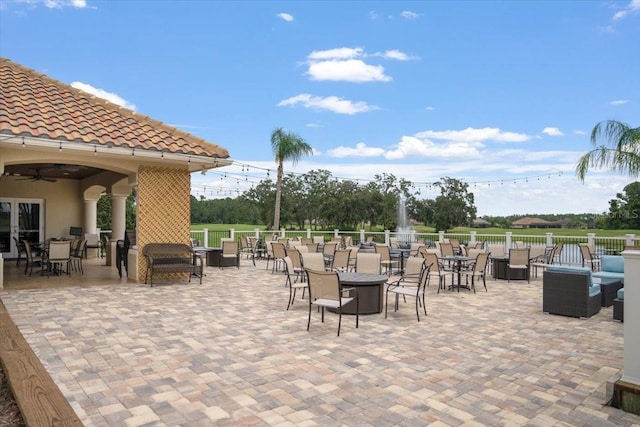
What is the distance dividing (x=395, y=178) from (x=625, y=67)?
20400 millimetres

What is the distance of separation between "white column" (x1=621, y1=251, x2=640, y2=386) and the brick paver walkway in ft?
1.09

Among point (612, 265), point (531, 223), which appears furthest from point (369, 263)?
point (531, 223)

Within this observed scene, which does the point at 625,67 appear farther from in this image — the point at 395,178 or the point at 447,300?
the point at 395,178

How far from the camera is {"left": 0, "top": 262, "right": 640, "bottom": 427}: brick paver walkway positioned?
321 cm

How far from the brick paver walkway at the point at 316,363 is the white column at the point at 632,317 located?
33cm

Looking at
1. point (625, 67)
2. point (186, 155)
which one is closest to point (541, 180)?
point (625, 67)

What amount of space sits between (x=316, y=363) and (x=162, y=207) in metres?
6.70

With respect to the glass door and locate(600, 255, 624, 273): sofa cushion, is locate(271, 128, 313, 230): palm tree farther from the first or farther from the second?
locate(600, 255, 624, 273): sofa cushion

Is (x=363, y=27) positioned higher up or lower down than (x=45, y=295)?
higher up

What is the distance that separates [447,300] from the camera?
7.98m

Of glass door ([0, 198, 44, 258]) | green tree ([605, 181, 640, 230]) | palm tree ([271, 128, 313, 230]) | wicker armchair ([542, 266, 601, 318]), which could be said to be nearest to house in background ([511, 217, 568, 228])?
green tree ([605, 181, 640, 230])

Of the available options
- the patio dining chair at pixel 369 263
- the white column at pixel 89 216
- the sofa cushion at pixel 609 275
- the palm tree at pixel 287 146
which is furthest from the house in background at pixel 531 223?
the patio dining chair at pixel 369 263

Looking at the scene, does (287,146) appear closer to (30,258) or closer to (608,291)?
(30,258)

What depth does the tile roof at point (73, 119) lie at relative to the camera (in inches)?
325
